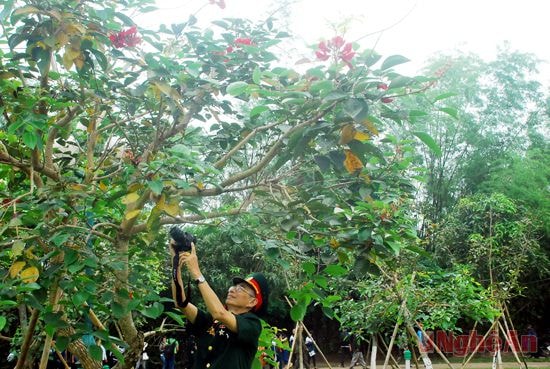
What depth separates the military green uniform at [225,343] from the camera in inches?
85.7

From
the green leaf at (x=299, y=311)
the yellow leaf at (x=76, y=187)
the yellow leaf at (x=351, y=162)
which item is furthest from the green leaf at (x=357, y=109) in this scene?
the yellow leaf at (x=76, y=187)

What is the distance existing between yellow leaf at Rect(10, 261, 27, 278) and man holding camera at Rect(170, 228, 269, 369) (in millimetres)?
694

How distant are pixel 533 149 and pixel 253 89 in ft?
41.7

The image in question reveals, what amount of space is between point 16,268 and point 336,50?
1.55 metres

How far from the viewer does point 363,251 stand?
2.37 m

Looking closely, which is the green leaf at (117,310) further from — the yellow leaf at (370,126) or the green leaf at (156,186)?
the yellow leaf at (370,126)

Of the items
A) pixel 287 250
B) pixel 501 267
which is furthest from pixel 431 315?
pixel 287 250

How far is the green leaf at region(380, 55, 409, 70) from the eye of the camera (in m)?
1.97

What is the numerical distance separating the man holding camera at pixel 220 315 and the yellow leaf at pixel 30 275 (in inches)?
24.3

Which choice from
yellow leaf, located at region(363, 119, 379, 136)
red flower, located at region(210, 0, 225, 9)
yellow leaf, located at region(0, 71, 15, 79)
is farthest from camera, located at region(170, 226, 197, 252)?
red flower, located at region(210, 0, 225, 9)

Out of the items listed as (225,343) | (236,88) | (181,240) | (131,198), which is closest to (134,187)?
(131,198)

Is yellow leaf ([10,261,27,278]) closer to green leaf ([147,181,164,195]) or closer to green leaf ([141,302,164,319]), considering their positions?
green leaf ([141,302,164,319])

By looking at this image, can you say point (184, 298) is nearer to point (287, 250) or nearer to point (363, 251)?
point (287, 250)

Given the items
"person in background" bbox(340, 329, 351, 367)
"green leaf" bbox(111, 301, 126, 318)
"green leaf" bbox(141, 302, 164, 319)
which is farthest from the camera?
"person in background" bbox(340, 329, 351, 367)
